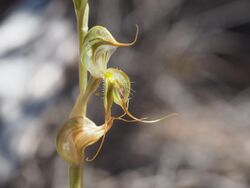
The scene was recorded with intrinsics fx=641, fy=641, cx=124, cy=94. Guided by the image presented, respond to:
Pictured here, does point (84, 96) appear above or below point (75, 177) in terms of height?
above

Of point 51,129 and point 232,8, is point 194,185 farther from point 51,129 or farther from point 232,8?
point 232,8

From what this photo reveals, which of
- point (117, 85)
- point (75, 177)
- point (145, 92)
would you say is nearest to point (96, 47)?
point (117, 85)

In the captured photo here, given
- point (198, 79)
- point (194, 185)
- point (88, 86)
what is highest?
point (88, 86)

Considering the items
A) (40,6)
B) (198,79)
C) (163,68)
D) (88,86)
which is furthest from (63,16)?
(88,86)

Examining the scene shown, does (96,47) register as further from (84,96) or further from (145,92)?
(145,92)

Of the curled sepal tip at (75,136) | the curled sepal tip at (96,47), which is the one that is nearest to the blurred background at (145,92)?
the curled sepal tip at (75,136)
